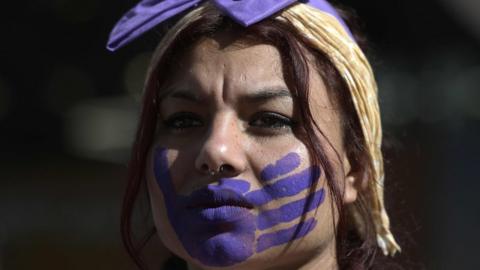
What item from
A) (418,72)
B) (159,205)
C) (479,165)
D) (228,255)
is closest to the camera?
(228,255)

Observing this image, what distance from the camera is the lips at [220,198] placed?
224 centimetres

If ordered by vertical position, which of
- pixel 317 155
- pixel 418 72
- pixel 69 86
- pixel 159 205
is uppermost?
pixel 317 155

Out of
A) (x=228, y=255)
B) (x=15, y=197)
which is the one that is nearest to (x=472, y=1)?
(x=15, y=197)

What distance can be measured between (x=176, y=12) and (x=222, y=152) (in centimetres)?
57

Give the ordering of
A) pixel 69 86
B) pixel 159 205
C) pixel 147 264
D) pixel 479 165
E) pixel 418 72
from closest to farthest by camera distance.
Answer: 1. pixel 159 205
2. pixel 147 264
3. pixel 479 165
4. pixel 418 72
5. pixel 69 86

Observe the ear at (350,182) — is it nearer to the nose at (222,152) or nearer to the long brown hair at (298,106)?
the long brown hair at (298,106)

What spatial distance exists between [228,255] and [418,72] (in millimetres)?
4362

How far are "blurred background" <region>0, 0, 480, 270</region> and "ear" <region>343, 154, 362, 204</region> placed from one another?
278 cm

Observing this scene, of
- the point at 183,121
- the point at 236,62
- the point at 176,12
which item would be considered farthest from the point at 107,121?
the point at 236,62

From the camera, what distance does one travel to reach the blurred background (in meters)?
5.95

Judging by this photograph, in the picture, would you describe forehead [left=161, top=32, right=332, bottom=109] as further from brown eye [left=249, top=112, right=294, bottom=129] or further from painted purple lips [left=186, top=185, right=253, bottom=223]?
painted purple lips [left=186, top=185, right=253, bottom=223]

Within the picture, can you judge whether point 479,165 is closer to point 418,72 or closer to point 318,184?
point 418,72

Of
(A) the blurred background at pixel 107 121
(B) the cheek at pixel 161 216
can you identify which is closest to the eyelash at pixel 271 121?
(B) the cheek at pixel 161 216

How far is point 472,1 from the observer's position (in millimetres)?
5910
